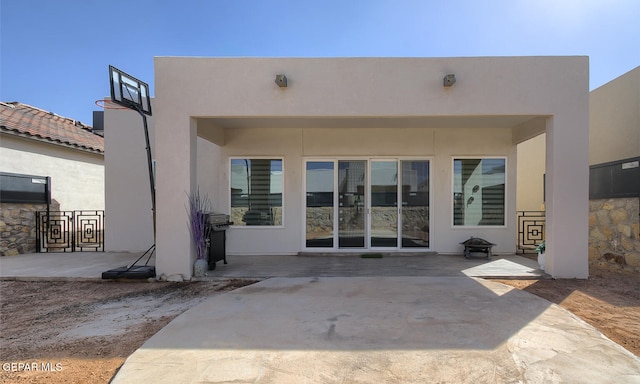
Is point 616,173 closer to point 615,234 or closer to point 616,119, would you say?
point 615,234

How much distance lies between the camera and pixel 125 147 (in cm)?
870

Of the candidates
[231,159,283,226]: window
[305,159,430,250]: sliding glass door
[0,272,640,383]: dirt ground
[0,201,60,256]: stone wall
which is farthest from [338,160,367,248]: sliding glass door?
[0,201,60,256]: stone wall

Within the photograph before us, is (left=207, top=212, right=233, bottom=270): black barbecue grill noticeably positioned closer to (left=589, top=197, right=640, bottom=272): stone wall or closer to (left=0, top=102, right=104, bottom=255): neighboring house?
(left=0, top=102, right=104, bottom=255): neighboring house

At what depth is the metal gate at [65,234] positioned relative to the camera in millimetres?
9078

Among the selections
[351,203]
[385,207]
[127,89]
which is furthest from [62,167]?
[385,207]

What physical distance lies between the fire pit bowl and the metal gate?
362 inches

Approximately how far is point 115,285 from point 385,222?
561 centimetres

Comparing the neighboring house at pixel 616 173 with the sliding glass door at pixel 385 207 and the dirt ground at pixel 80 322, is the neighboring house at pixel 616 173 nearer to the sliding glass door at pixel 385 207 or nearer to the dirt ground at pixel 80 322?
the sliding glass door at pixel 385 207

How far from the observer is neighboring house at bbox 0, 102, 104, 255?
8.61 metres

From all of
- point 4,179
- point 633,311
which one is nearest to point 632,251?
point 633,311

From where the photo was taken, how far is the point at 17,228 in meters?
8.65

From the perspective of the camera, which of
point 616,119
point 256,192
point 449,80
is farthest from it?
point 256,192

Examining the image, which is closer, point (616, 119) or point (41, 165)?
point (616, 119)

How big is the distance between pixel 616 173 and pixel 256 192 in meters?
7.63
